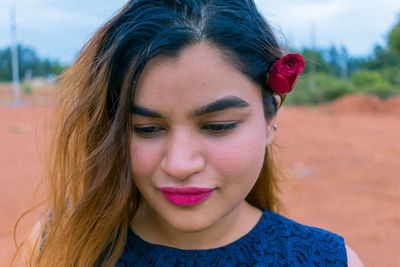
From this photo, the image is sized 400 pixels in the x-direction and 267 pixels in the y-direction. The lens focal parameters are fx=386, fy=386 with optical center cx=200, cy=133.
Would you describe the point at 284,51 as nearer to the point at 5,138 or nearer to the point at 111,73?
the point at 111,73

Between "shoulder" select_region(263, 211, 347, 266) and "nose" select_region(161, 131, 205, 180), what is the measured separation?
1.84ft

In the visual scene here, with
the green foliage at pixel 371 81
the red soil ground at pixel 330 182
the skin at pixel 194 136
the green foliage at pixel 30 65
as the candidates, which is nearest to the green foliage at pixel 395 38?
the red soil ground at pixel 330 182

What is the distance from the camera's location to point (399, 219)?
470cm

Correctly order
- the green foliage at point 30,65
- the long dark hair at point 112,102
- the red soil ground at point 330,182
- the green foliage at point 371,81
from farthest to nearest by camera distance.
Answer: the green foliage at point 30,65 < the green foliage at point 371,81 < the red soil ground at point 330,182 < the long dark hair at point 112,102

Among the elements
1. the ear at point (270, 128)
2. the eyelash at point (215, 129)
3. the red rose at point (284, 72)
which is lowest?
the ear at point (270, 128)

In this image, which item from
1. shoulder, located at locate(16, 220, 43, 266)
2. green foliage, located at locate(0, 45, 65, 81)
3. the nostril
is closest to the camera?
the nostril

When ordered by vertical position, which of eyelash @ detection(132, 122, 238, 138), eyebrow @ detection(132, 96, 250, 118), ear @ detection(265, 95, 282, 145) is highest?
eyebrow @ detection(132, 96, 250, 118)

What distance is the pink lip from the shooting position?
1.27 m

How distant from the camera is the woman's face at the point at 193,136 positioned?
124 centimetres

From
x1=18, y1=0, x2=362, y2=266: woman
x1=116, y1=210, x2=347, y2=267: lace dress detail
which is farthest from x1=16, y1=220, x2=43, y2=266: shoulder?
x1=116, y1=210, x2=347, y2=267: lace dress detail

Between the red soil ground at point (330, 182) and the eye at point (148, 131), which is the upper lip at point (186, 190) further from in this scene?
the red soil ground at point (330, 182)

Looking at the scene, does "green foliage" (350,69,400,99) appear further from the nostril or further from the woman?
the nostril

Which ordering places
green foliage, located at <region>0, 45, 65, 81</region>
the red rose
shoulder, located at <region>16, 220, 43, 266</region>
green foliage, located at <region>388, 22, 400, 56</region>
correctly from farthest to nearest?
1. green foliage, located at <region>0, 45, 65, 81</region>
2. green foliage, located at <region>388, 22, 400, 56</region>
3. shoulder, located at <region>16, 220, 43, 266</region>
4. the red rose

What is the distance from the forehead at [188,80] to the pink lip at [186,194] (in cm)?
27
